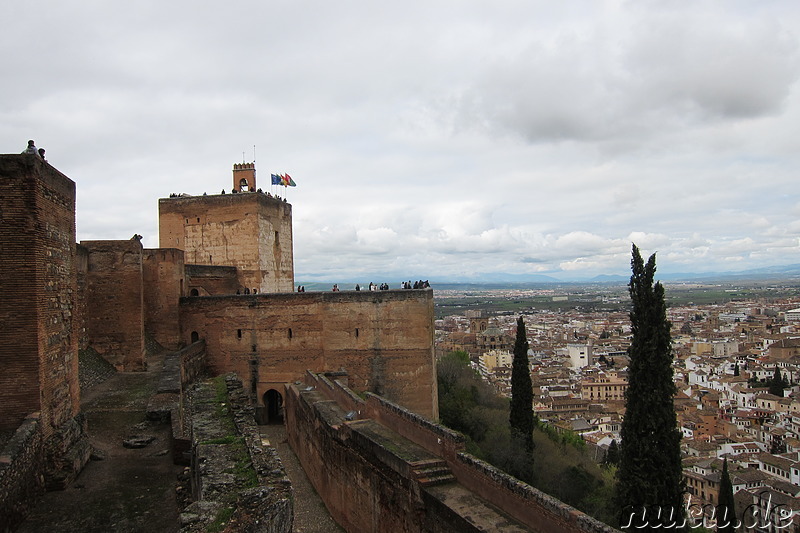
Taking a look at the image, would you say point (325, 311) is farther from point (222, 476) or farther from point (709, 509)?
point (709, 509)

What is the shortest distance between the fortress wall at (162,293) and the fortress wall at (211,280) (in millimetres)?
1734

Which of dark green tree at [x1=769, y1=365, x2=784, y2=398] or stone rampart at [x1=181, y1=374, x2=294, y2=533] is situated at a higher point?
stone rampart at [x1=181, y1=374, x2=294, y2=533]

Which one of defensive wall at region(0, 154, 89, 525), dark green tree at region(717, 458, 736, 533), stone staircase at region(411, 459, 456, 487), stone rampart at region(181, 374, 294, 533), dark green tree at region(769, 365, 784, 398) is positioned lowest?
dark green tree at region(769, 365, 784, 398)

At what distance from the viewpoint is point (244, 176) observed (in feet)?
87.8

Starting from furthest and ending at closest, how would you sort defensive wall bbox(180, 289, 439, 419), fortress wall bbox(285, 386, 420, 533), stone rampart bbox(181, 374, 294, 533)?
defensive wall bbox(180, 289, 439, 419), fortress wall bbox(285, 386, 420, 533), stone rampart bbox(181, 374, 294, 533)

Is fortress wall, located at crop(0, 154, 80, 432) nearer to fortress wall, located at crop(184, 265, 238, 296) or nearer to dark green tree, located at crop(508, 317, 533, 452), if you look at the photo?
fortress wall, located at crop(184, 265, 238, 296)

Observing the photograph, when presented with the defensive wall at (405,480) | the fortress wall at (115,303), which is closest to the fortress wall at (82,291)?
the fortress wall at (115,303)

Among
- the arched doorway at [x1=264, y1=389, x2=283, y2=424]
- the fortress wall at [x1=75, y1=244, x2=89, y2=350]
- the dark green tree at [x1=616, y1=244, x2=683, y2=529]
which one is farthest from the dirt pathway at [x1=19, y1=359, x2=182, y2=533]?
the dark green tree at [x1=616, y1=244, x2=683, y2=529]

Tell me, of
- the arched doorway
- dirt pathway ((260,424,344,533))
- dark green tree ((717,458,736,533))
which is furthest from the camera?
dark green tree ((717,458,736,533))

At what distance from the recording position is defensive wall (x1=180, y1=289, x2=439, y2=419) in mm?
19438

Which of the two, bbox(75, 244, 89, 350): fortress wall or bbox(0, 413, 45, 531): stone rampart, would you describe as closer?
bbox(0, 413, 45, 531): stone rampart

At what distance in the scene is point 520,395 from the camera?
81.2ft

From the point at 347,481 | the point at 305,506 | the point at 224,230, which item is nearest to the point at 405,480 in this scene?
the point at 347,481

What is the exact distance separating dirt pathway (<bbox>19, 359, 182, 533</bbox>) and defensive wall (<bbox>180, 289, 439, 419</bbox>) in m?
8.74
